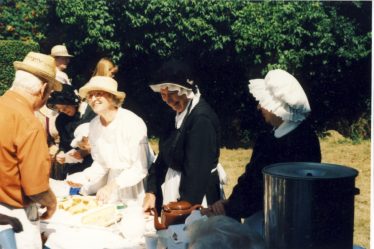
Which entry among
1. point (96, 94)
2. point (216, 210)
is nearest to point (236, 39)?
point (96, 94)

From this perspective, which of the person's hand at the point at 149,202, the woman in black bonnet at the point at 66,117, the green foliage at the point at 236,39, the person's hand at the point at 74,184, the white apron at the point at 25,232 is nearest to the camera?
the white apron at the point at 25,232

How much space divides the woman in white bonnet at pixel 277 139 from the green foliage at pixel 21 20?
7286 millimetres

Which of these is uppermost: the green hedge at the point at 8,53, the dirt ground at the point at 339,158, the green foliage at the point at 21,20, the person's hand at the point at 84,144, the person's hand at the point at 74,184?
the green foliage at the point at 21,20

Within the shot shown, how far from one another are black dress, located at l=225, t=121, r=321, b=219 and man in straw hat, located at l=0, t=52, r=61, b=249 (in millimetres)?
947

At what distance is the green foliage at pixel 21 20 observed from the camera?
30.0 ft

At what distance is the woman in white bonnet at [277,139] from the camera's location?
2.45 m

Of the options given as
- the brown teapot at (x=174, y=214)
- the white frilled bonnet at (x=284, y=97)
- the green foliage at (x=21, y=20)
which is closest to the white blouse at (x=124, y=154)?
the brown teapot at (x=174, y=214)

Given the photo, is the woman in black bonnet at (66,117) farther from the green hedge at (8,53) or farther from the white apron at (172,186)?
the green hedge at (8,53)

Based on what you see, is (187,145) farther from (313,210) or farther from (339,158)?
(339,158)

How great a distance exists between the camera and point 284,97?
244cm

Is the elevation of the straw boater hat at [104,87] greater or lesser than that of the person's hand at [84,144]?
greater

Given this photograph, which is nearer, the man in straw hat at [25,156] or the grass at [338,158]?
the man in straw hat at [25,156]

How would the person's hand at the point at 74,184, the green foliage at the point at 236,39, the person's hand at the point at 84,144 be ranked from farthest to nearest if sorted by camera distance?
the green foliage at the point at 236,39 < the person's hand at the point at 84,144 < the person's hand at the point at 74,184

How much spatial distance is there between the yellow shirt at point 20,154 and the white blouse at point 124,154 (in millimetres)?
798
